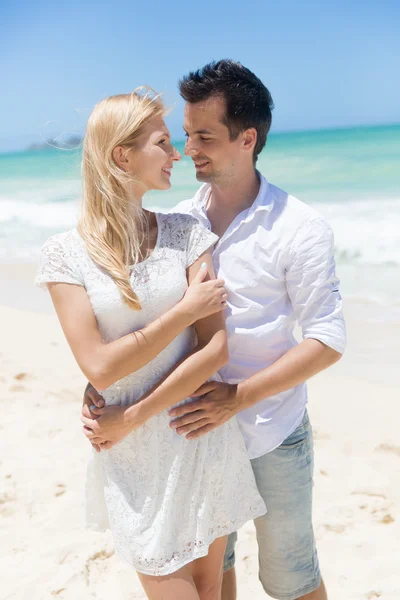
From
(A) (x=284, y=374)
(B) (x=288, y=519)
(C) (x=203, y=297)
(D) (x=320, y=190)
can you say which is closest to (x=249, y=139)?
(C) (x=203, y=297)

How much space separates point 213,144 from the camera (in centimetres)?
243

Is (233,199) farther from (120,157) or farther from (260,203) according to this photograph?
(120,157)

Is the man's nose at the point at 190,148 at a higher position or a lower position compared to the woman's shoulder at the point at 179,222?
higher

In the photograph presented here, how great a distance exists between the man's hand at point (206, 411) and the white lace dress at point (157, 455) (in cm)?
4

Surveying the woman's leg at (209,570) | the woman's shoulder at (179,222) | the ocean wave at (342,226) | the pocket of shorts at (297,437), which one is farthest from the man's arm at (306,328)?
the ocean wave at (342,226)

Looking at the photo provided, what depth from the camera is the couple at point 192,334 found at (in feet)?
6.82

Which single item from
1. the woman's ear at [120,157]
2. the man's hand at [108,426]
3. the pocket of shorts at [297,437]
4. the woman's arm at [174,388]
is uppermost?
the woman's ear at [120,157]

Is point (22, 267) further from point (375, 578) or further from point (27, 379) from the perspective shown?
point (375, 578)

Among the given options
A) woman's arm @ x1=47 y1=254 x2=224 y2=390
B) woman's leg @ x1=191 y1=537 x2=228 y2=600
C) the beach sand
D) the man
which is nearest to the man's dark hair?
the man

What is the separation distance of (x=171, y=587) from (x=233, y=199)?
1.31m

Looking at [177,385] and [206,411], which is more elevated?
[177,385]

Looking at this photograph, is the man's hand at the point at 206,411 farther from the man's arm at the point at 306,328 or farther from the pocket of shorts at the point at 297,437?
the pocket of shorts at the point at 297,437

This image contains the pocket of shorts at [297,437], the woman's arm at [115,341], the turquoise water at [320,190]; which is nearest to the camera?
the woman's arm at [115,341]

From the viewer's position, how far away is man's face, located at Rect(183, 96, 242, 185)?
2430 mm
